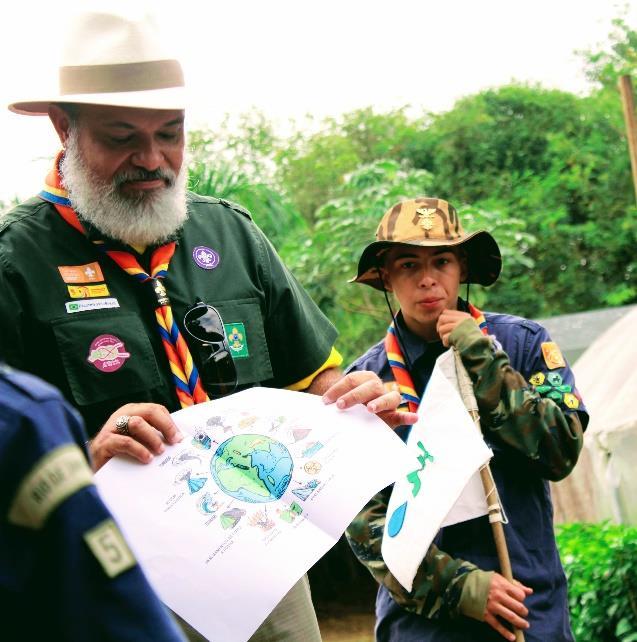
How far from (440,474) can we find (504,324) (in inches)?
29.3

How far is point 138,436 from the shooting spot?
2166 millimetres

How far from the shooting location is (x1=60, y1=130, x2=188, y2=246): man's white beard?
2.55 meters

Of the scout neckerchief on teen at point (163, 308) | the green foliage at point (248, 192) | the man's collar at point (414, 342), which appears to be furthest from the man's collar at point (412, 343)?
the green foliage at point (248, 192)

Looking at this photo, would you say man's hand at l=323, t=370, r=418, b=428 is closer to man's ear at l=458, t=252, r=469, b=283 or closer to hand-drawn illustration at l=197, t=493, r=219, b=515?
hand-drawn illustration at l=197, t=493, r=219, b=515

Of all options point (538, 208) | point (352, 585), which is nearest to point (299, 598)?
point (352, 585)

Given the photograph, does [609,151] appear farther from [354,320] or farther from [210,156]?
[210,156]

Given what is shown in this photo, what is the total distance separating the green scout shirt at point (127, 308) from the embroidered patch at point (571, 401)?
0.84m

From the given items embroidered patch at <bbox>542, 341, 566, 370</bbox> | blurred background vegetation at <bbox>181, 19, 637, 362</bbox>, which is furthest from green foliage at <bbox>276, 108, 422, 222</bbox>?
embroidered patch at <bbox>542, 341, 566, 370</bbox>

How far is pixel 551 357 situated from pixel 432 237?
58 centimetres

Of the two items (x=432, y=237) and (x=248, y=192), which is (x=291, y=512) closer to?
(x=432, y=237)

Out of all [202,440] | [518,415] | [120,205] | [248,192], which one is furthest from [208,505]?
[248,192]

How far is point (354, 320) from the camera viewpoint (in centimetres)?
1024

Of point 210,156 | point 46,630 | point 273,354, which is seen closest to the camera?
point 46,630

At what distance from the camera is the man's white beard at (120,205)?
255 cm
